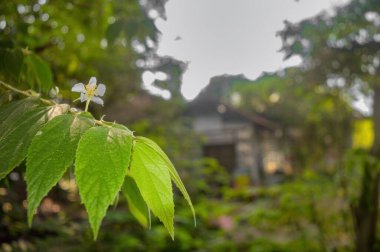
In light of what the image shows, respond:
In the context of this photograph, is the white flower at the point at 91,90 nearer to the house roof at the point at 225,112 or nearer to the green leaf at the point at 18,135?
the green leaf at the point at 18,135

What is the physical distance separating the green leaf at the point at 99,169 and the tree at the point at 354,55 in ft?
4.72

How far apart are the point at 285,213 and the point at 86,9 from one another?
119 inches

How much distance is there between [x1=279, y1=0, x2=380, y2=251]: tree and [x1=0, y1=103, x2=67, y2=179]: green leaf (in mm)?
1419

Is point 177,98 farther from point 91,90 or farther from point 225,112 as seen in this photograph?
point 225,112

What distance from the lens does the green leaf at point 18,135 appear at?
521mm

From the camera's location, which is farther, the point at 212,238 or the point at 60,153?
the point at 212,238

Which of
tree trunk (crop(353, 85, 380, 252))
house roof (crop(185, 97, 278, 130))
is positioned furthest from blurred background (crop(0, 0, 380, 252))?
house roof (crop(185, 97, 278, 130))

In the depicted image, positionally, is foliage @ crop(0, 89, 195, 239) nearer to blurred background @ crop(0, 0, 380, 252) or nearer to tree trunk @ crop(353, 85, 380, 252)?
blurred background @ crop(0, 0, 380, 252)

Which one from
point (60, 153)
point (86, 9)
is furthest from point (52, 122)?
point (86, 9)

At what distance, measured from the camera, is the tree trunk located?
3279 mm

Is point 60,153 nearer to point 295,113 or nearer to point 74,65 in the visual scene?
point 74,65

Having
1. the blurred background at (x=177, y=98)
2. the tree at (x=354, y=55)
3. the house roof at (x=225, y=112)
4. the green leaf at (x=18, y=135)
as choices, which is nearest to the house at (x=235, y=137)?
the house roof at (x=225, y=112)

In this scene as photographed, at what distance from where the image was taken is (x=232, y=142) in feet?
54.0

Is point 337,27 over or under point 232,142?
over
